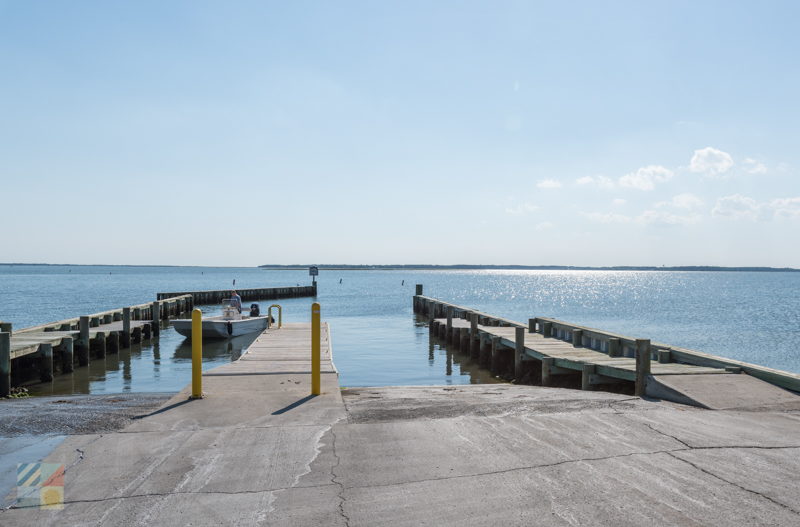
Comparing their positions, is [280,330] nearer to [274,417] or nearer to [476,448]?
[274,417]

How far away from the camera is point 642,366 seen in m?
10.1

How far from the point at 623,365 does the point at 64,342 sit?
16336 mm

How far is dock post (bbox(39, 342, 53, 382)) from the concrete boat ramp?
1050cm

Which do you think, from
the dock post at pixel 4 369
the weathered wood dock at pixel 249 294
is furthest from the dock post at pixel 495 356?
the weathered wood dock at pixel 249 294

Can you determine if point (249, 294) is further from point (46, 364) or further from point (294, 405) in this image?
point (294, 405)

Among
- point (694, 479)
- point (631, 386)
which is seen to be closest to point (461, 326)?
point (631, 386)

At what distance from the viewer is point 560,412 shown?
7973 mm

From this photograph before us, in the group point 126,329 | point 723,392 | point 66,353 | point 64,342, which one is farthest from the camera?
point 126,329

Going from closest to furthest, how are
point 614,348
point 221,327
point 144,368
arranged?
1. point 614,348
2. point 144,368
3. point 221,327

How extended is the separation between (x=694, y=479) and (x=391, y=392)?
491cm

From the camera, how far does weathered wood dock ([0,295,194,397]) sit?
1455 centimetres

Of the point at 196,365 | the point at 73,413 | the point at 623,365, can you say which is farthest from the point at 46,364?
the point at 623,365

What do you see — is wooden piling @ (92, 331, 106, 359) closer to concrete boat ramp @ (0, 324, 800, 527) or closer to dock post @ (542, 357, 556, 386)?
concrete boat ramp @ (0, 324, 800, 527)

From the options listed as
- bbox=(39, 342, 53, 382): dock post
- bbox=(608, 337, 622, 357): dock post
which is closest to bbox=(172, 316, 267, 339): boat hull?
bbox=(39, 342, 53, 382): dock post
